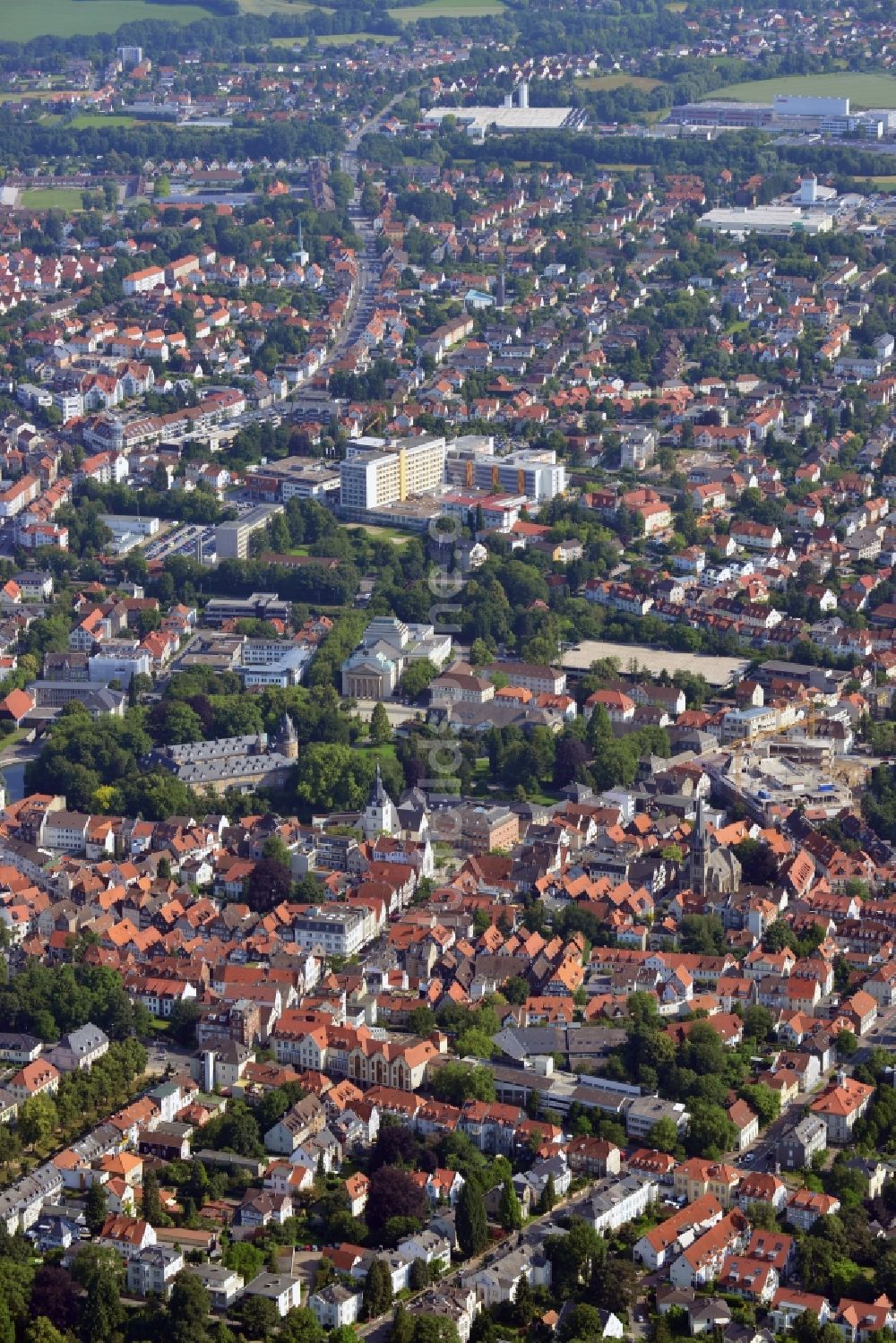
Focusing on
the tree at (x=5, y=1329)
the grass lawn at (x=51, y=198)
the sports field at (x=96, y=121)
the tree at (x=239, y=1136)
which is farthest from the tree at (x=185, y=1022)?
the sports field at (x=96, y=121)

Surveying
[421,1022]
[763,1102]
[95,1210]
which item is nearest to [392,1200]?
[95,1210]

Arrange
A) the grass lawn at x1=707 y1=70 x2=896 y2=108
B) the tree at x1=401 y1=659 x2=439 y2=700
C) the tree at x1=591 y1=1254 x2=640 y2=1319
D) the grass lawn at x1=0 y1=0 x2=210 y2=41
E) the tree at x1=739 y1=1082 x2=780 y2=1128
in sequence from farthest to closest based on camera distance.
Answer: the grass lawn at x1=0 y1=0 x2=210 y2=41 < the grass lawn at x1=707 y1=70 x2=896 y2=108 < the tree at x1=401 y1=659 x2=439 y2=700 < the tree at x1=739 y1=1082 x2=780 y2=1128 < the tree at x1=591 y1=1254 x2=640 y2=1319

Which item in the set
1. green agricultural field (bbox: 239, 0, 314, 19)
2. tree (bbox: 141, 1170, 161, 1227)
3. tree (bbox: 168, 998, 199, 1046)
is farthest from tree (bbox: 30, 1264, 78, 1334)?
green agricultural field (bbox: 239, 0, 314, 19)

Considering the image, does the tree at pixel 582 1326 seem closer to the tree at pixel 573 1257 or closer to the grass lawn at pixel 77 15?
the tree at pixel 573 1257

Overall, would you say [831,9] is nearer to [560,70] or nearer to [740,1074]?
[560,70]

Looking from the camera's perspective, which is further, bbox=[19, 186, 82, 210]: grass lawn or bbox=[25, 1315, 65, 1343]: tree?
bbox=[19, 186, 82, 210]: grass lawn

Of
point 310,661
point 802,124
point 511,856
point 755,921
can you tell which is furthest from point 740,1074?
point 802,124

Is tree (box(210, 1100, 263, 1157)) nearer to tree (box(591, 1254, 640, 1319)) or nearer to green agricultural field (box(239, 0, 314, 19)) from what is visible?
tree (box(591, 1254, 640, 1319))

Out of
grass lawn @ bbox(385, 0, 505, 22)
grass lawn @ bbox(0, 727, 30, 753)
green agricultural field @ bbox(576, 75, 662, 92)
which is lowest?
grass lawn @ bbox(0, 727, 30, 753)
